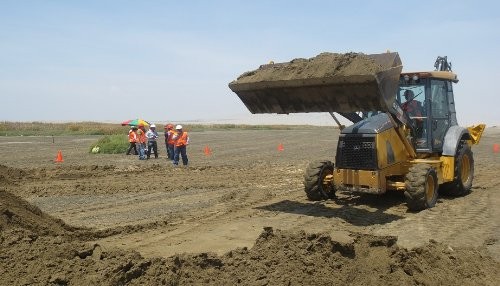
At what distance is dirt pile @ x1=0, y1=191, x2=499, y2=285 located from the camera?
4.54 meters

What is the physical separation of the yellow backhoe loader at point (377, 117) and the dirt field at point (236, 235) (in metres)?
0.49

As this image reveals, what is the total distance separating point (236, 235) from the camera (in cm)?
702

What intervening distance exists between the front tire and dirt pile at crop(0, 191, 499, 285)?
2471mm

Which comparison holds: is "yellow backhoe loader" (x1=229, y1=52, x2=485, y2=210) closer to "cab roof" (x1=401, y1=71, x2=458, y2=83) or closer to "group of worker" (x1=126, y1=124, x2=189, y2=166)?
"cab roof" (x1=401, y1=71, x2=458, y2=83)

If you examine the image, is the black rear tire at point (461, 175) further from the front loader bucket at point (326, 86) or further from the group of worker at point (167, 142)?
the group of worker at point (167, 142)

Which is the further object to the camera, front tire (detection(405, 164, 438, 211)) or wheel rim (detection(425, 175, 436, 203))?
wheel rim (detection(425, 175, 436, 203))

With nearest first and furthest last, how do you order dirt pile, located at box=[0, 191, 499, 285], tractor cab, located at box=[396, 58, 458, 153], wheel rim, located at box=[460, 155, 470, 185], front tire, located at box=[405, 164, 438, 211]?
dirt pile, located at box=[0, 191, 499, 285], front tire, located at box=[405, 164, 438, 211], tractor cab, located at box=[396, 58, 458, 153], wheel rim, located at box=[460, 155, 470, 185]

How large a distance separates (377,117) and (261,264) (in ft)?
16.7

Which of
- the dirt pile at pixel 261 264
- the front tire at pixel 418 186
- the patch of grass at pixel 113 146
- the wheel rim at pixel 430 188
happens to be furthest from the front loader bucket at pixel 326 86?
the patch of grass at pixel 113 146

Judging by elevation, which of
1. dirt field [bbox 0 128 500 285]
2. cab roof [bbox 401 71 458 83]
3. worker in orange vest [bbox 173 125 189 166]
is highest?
cab roof [bbox 401 71 458 83]

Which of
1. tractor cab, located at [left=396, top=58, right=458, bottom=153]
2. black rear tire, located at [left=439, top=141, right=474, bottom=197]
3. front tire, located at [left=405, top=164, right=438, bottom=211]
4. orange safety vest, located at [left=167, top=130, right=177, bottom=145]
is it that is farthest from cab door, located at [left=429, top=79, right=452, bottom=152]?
orange safety vest, located at [left=167, top=130, right=177, bottom=145]

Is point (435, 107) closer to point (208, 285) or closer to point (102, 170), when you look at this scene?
point (208, 285)

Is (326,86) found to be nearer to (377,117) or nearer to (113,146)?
(377,117)

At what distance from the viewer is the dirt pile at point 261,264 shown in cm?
454
